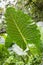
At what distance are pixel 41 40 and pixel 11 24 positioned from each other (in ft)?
0.92

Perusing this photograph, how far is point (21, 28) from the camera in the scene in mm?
2035

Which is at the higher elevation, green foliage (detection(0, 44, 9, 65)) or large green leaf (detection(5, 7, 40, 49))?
large green leaf (detection(5, 7, 40, 49))

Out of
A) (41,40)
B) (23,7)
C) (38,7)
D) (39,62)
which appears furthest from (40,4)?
(39,62)

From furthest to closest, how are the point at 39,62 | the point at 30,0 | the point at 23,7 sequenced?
the point at 23,7 < the point at 30,0 < the point at 39,62

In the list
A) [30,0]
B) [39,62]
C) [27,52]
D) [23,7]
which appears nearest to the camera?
[39,62]

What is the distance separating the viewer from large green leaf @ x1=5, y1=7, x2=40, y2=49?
1.96 meters

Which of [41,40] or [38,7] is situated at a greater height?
[38,7]

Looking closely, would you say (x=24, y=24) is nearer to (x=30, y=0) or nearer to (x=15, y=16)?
(x=15, y=16)

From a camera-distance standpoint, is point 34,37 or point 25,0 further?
point 25,0

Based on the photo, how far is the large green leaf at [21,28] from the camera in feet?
6.42

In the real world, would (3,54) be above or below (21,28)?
below

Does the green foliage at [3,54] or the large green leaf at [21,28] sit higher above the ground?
the large green leaf at [21,28]

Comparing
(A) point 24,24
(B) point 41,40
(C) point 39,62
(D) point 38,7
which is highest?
(D) point 38,7

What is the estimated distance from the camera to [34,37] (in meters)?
2.04
